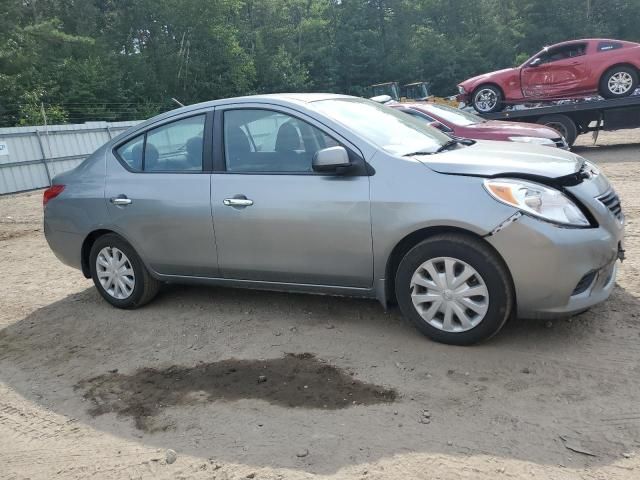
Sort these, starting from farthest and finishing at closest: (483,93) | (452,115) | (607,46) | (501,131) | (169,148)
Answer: (483,93) → (607,46) → (452,115) → (501,131) → (169,148)

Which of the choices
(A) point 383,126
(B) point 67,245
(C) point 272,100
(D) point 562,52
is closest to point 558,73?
(D) point 562,52

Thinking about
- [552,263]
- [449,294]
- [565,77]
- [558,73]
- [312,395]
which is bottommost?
[312,395]

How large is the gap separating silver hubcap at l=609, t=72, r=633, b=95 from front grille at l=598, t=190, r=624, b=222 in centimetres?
1155

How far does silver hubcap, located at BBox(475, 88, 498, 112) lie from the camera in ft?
50.9

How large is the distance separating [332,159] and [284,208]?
537 millimetres

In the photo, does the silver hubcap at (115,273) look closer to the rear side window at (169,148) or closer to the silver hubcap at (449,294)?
the rear side window at (169,148)

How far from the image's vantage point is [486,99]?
15.6 meters

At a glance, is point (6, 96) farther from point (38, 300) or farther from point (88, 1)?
point (38, 300)

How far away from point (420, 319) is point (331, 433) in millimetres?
1135

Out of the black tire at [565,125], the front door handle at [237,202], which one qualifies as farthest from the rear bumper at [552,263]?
the black tire at [565,125]

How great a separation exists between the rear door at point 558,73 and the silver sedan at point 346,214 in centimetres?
1121

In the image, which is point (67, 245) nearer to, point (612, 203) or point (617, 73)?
point (612, 203)

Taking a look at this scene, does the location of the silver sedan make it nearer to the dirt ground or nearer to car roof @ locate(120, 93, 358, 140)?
car roof @ locate(120, 93, 358, 140)

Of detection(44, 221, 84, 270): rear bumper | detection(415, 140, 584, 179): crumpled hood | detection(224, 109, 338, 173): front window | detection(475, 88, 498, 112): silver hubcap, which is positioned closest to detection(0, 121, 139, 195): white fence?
detection(475, 88, 498, 112): silver hubcap
